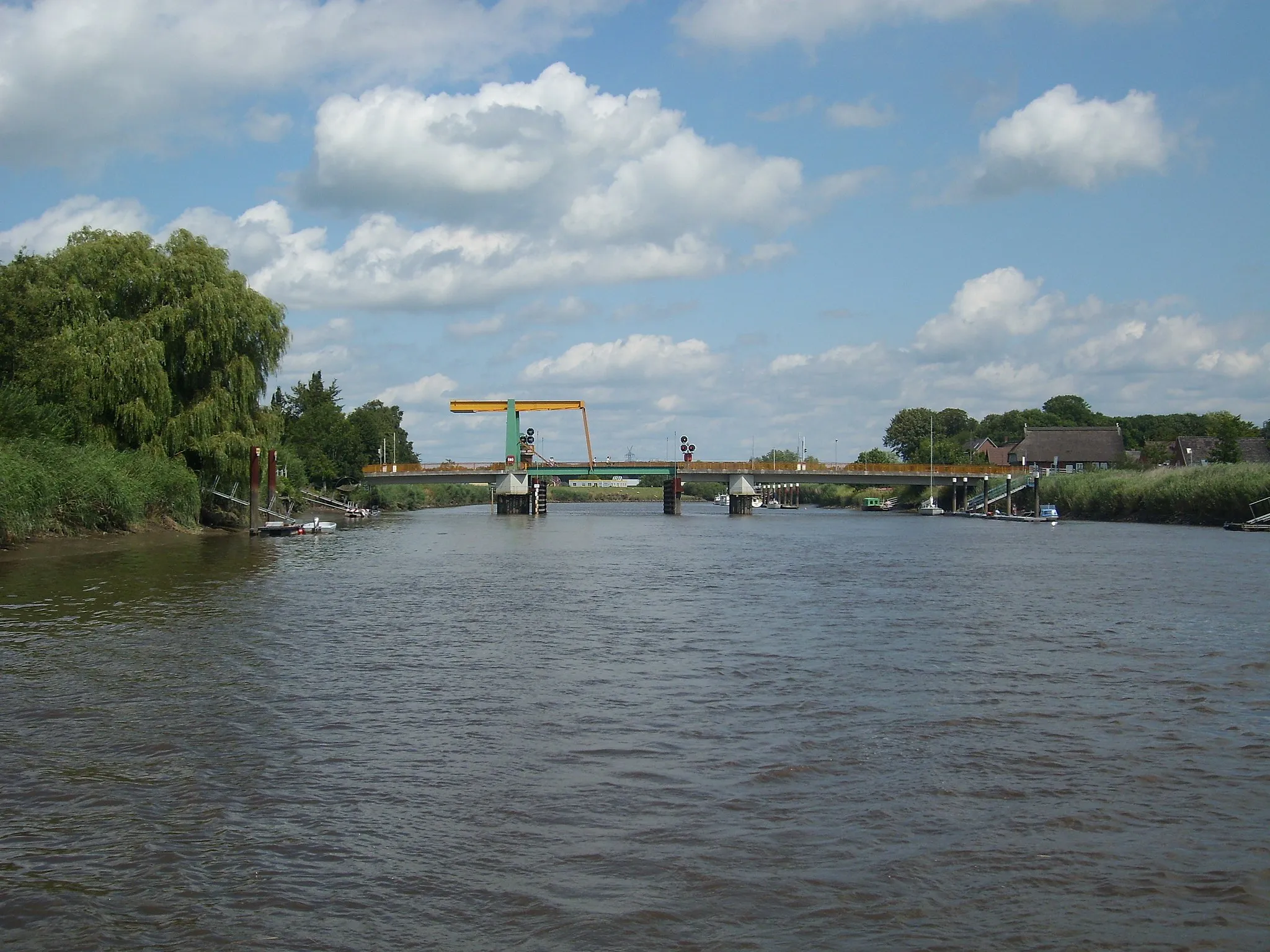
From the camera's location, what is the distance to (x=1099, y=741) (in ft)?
40.1

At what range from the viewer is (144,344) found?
46219 mm

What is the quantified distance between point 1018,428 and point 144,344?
5692 inches

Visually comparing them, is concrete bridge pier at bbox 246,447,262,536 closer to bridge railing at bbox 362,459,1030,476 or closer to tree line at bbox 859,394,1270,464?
bridge railing at bbox 362,459,1030,476

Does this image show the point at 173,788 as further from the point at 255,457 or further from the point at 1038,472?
the point at 1038,472

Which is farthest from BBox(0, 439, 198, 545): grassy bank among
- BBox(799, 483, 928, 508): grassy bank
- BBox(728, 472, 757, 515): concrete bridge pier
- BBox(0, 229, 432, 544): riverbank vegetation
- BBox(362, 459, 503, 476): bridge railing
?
BBox(799, 483, 928, 508): grassy bank

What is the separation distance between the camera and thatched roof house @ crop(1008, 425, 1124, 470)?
130 metres

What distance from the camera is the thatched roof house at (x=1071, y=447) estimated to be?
130 m

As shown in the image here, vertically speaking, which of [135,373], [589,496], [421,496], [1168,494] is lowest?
[421,496]

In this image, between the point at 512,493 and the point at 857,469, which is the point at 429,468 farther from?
the point at 857,469

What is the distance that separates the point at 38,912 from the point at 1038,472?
99.0 meters

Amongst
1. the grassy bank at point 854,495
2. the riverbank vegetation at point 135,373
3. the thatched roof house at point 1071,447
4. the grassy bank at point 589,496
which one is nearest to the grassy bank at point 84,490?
the riverbank vegetation at point 135,373

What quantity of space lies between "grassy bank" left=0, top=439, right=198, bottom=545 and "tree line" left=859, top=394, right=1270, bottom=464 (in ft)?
345

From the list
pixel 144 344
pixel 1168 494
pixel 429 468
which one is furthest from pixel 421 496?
pixel 144 344

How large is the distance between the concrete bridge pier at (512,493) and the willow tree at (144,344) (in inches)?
2246
